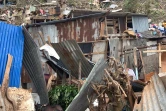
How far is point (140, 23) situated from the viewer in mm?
17688

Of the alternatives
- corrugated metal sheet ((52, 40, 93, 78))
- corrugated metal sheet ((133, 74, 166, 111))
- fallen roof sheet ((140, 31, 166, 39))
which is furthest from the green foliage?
fallen roof sheet ((140, 31, 166, 39))

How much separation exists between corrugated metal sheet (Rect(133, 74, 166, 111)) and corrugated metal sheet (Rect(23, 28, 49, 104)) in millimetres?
3681

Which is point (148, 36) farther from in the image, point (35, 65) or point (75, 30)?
point (35, 65)

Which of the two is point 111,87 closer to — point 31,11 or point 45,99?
point 45,99

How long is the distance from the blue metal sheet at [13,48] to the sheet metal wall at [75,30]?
631 centimetres

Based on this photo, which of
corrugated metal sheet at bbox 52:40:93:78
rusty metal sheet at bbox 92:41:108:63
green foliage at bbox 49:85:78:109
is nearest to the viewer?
green foliage at bbox 49:85:78:109

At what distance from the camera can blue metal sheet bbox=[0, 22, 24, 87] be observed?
6.89 meters

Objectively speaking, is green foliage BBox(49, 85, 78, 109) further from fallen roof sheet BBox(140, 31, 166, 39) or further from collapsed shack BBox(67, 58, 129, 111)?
fallen roof sheet BBox(140, 31, 166, 39)

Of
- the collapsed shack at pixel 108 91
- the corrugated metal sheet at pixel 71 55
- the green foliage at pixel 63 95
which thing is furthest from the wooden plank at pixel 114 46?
the collapsed shack at pixel 108 91

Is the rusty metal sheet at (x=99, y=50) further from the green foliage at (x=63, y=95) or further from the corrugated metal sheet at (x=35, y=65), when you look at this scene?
the corrugated metal sheet at (x=35, y=65)

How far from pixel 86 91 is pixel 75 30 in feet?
32.4

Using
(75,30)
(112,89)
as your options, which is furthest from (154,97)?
(75,30)

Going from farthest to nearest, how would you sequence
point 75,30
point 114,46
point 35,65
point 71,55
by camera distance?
point 75,30 → point 114,46 → point 71,55 → point 35,65

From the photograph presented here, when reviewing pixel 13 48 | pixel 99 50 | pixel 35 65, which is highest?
pixel 13 48
